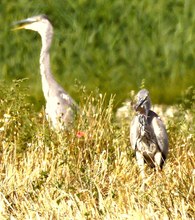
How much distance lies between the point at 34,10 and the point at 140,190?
18.5 feet

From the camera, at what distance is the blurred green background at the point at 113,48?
12.4 m

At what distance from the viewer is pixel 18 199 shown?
27.2 feet

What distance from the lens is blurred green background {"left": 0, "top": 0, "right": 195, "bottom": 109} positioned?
12.4 metres

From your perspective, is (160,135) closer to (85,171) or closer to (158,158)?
(158,158)

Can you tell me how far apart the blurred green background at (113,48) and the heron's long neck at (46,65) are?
0.57 metres

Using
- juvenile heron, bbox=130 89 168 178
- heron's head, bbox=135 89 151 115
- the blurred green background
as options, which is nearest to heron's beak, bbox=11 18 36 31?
the blurred green background

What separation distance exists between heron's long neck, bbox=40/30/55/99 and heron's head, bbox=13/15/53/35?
0.08 meters

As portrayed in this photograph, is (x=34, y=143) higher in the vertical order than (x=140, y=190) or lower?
higher

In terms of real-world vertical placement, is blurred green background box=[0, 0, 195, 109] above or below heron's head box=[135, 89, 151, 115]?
above

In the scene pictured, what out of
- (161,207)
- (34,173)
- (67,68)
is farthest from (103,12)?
(161,207)

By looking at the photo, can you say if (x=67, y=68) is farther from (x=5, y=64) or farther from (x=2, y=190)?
(x=2, y=190)

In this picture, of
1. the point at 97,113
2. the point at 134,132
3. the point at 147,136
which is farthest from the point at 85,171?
the point at 97,113

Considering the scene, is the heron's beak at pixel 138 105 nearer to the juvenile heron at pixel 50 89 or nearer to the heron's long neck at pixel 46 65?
the juvenile heron at pixel 50 89

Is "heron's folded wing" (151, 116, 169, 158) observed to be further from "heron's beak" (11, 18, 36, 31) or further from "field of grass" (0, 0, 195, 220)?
"heron's beak" (11, 18, 36, 31)
